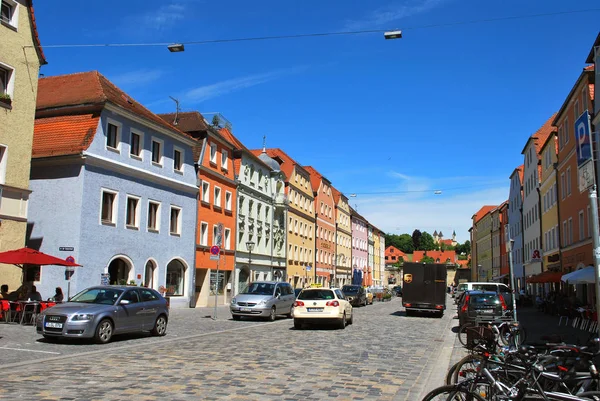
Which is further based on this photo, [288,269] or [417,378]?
[288,269]

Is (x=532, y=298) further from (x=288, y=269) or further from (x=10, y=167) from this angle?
(x=10, y=167)

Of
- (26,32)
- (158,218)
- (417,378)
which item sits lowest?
(417,378)

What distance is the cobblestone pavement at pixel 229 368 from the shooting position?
8.62 m

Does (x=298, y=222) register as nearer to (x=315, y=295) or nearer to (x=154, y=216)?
(x=154, y=216)

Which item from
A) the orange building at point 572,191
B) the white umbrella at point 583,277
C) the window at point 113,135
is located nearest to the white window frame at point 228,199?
the window at point 113,135

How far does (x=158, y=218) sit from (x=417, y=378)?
24555 mm

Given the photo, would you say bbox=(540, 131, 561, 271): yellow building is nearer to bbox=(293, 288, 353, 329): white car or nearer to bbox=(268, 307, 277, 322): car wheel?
bbox=(268, 307, 277, 322): car wheel

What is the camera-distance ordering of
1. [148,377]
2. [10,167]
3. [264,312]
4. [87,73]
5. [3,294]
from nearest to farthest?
1. [148,377]
2. [3,294]
3. [10,167]
4. [264,312]
5. [87,73]

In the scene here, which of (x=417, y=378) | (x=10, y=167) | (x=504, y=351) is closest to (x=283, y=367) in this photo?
(x=417, y=378)

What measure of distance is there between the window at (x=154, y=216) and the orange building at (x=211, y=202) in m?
4.77

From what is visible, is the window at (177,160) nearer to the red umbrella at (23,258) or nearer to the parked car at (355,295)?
the red umbrella at (23,258)

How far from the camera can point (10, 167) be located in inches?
898

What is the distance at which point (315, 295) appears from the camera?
22234 millimetres

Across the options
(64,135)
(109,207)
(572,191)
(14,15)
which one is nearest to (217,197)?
(109,207)
